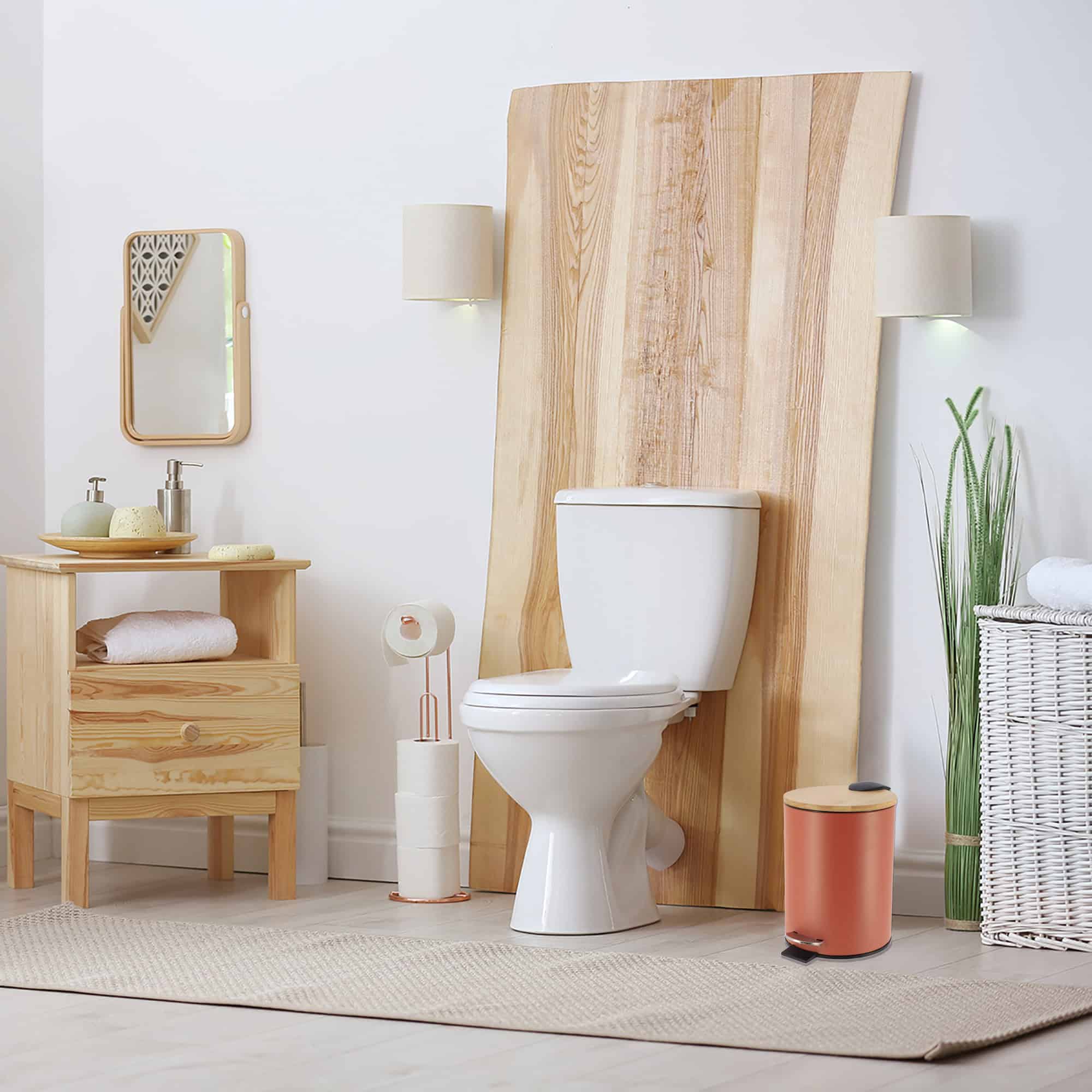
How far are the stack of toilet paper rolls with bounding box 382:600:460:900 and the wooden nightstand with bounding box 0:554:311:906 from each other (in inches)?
8.5

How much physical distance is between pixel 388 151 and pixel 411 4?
0.32 metres

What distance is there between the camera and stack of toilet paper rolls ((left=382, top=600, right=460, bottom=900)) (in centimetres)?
320

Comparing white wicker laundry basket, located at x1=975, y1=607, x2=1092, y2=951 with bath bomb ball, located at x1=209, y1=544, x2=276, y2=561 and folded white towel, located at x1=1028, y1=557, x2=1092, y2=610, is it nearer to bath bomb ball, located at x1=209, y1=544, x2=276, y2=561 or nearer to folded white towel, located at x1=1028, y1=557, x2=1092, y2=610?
folded white towel, located at x1=1028, y1=557, x2=1092, y2=610

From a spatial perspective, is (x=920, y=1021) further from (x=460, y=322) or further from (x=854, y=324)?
(x=460, y=322)

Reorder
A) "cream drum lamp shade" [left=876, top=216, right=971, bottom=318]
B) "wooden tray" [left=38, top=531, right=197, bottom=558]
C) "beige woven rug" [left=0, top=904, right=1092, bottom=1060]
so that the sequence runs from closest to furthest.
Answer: "beige woven rug" [left=0, top=904, right=1092, bottom=1060], "cream drum lamp shade" [left=876, top=216, right=971, bottom=318], "wooden tray" [left=38, top=531, right=197, bottom=558]

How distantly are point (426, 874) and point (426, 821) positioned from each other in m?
0.11

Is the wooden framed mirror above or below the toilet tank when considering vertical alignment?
above

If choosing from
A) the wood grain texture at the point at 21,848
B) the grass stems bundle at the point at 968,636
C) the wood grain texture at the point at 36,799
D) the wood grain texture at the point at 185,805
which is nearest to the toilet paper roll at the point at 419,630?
the wood grain texture at the point at 185,805

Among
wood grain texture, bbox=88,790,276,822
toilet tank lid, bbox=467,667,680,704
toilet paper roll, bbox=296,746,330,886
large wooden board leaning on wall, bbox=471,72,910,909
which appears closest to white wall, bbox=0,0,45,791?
wood grain texture, bbox=88,790,276,822

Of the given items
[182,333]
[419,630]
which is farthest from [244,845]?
[182,333]

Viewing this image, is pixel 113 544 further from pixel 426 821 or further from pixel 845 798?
pixel 845 798

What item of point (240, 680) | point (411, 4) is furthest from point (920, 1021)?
point (411, 4)

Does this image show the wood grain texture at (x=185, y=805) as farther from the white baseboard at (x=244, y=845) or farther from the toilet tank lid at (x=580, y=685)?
the toilet tank lid at (x=580, y=685)

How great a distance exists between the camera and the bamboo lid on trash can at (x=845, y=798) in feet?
8.87
